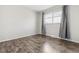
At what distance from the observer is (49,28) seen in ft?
16.3

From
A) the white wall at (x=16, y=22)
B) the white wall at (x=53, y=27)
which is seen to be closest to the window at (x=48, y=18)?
the white wall at (x=53, y=27)

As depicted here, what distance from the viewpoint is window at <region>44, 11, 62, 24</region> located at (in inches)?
163

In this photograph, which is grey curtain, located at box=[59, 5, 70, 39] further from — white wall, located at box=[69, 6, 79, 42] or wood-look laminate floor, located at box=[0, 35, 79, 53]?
wood-look laminate floor, located at box=[0, 35, 79, 53]

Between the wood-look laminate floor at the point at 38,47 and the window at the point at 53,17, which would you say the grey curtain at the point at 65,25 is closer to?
the window at the point at 53,17

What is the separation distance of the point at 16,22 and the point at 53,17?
2.30m

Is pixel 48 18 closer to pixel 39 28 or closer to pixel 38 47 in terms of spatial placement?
pixel 39 28

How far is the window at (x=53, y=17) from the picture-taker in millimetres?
4129

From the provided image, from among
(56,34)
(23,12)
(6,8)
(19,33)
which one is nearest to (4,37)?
(19,33)

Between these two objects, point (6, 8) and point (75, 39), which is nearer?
point (75, 39)

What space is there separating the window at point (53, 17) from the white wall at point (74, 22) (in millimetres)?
765

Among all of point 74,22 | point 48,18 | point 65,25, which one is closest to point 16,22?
point 48,18

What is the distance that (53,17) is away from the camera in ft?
15.2
